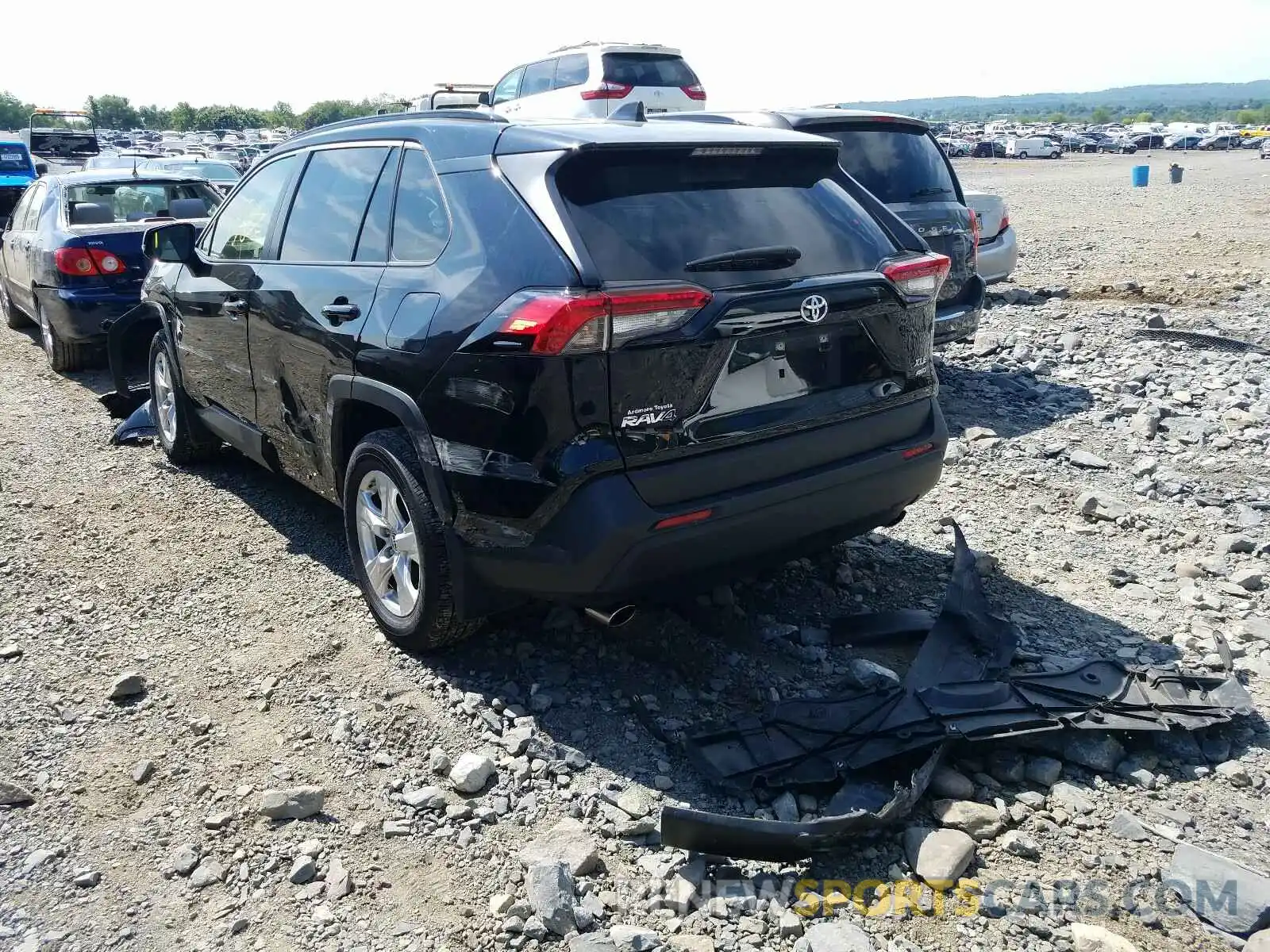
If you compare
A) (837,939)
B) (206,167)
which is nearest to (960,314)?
(837,939)

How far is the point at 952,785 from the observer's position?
128 inches

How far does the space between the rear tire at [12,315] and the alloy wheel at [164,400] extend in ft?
19.6

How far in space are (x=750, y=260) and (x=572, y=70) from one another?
15183 millimetres

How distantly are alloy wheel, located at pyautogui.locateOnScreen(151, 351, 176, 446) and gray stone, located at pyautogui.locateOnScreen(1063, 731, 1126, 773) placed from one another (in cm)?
516

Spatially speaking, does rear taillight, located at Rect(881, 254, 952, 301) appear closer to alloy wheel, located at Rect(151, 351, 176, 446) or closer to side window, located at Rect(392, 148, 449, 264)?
side window, located at Rect(392, 148, 449, 264)

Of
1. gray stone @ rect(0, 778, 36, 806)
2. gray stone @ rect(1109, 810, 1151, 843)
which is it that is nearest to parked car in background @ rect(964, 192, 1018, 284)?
gray stone @ rect(1109, 810, 1151, 843)

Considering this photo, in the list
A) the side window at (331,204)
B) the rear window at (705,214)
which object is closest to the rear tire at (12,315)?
the side window at (331,204)

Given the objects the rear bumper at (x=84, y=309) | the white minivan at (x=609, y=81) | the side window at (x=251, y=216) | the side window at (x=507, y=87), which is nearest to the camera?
the side window at (x=251, y=216)

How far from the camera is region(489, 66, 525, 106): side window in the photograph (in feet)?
61.7

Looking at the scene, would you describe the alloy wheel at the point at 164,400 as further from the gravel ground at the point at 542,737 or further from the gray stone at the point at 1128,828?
the gray stone at the point at 1128,828

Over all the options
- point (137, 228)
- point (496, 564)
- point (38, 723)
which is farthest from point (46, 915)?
point (137, 228)

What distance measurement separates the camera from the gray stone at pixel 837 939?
2660 millimetres

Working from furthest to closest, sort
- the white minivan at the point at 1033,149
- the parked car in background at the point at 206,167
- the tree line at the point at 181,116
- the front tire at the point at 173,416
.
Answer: the tree line at the point at 181,116 < the white minivan at the point at 1033,149 < the parked car in background at the point at 206,167 < the front tire at the point at 173,416

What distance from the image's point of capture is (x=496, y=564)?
359 cm
